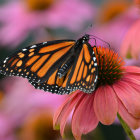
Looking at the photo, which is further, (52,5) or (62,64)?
(52,5)

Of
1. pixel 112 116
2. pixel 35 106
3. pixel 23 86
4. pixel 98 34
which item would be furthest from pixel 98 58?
pixel 98 34

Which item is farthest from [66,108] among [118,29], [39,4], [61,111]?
[39,4]

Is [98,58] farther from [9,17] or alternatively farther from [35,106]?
[9,17]

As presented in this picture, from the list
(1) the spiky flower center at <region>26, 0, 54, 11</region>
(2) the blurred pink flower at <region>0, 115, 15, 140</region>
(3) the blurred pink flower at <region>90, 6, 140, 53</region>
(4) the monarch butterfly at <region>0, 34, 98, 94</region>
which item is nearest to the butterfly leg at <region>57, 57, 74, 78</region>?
(4) the monarch butterfly at <region>0, 34, 98, 94</region>

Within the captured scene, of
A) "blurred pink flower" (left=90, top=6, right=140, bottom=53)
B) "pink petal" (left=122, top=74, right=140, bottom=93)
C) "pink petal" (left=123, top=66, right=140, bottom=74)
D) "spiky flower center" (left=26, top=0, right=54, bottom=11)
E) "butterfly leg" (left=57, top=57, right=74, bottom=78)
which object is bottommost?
"pink petal" (left=122, top=74, right=140, bottom=93)

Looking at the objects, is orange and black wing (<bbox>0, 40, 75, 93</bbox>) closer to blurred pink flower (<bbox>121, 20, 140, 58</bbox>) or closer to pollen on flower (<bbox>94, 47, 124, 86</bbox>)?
pollen on flower (<bbox>94, 47, 124, 86</bbox>)

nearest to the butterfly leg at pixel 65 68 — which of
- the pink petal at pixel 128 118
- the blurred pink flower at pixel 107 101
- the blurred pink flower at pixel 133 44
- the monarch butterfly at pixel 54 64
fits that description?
the monarch butterfly at pixel 54 64
